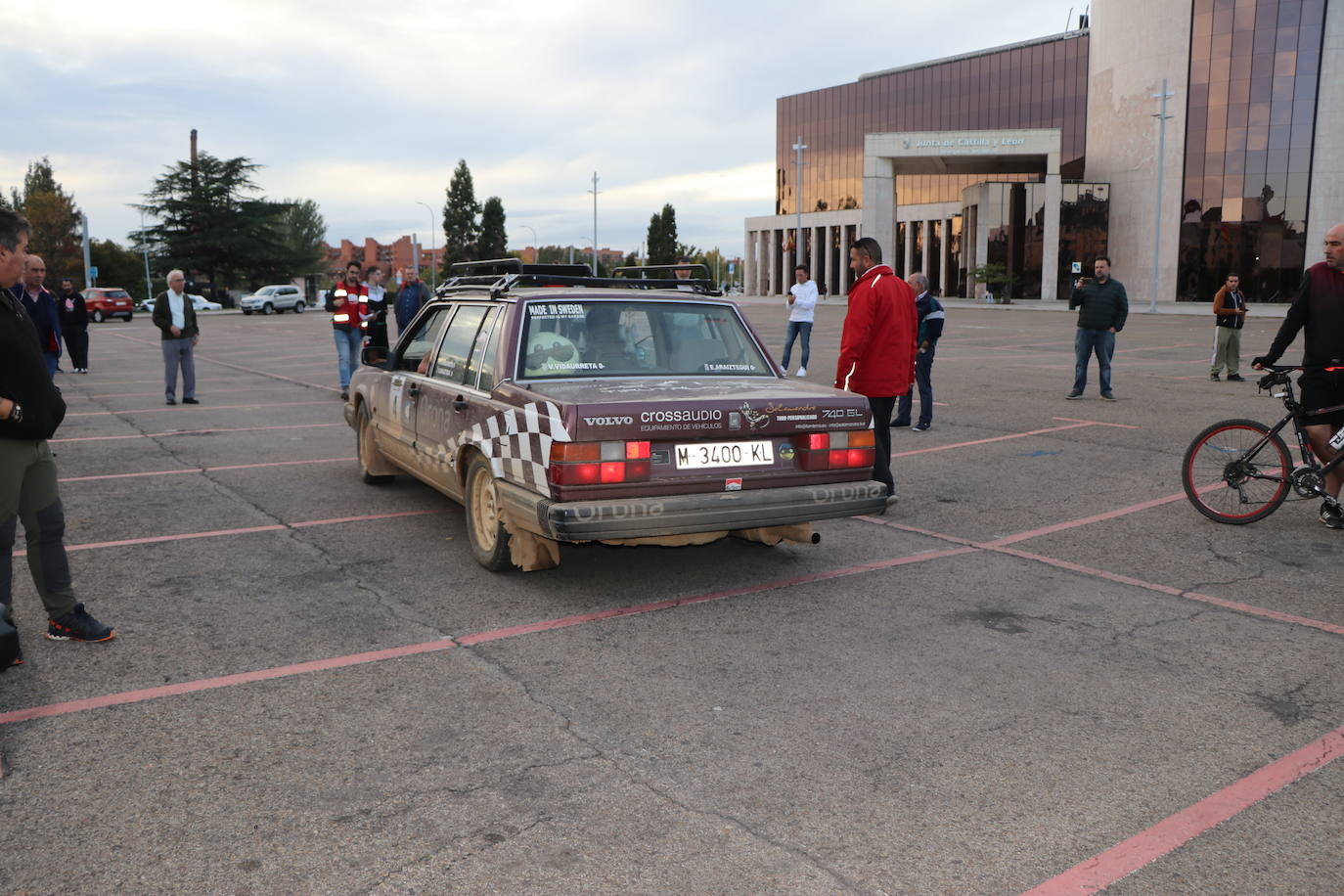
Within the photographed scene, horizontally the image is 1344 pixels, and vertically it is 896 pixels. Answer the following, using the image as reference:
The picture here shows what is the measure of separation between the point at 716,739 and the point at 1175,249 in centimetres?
5776

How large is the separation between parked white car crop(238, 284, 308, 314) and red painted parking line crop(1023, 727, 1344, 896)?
188 feet

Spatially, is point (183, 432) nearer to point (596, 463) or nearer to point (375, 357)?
point (375, 357)

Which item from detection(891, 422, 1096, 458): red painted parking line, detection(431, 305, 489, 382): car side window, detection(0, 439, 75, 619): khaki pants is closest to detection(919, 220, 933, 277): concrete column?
detection(891, 422, 1096, 458): red painted parking line

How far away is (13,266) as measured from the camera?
13.3 ft

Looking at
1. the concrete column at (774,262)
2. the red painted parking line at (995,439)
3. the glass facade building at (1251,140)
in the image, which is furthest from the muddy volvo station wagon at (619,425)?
the concrete column at (774,262)

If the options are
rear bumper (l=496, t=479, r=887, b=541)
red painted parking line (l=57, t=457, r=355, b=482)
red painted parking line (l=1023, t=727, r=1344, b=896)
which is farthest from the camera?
red painted parking line (l=57, t=457, r=355, b=482)

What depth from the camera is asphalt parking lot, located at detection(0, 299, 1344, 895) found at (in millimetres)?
2857

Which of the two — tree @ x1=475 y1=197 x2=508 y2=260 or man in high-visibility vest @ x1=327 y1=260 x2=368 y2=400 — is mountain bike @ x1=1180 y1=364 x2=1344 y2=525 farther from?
tree @ x1=475 y1=197 x2=508 y2=260

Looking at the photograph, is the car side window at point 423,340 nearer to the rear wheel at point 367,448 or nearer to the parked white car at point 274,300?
the rear wheel at point 367,448

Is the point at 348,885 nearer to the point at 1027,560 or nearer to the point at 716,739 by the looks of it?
the point at 716,739

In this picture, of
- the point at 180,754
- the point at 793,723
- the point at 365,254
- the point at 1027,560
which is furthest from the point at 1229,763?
the point at 365,254

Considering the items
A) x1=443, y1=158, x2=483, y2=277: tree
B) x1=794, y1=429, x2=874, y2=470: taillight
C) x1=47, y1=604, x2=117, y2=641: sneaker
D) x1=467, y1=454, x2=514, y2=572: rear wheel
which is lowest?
x1=47, y1=604, x2=117, y2=641: sneaker

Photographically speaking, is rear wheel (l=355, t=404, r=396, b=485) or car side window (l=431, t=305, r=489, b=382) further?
rear wheel (l=355, t=404, r=396, b=485)

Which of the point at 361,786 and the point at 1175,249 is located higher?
the point at 1175,249
